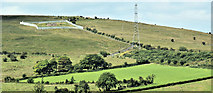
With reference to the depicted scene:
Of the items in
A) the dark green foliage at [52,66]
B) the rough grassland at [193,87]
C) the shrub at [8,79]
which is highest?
the rough grassland at [193,87]

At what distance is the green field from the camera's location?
9700cm

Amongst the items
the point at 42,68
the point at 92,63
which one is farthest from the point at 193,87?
the point at 42,68

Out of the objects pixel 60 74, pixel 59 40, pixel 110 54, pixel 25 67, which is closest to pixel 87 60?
pixel 60 74

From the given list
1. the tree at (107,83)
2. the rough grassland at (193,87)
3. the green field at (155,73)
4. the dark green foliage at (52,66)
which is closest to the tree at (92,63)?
the dark green foliage at (52,66)

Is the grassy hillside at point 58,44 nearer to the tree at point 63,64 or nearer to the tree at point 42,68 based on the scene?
the tree at point 63,64

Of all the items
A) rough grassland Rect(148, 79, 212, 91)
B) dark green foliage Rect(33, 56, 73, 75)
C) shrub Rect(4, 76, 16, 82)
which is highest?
rough grassland Rect(148, 79, 212, 91)

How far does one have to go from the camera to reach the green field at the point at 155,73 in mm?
97000

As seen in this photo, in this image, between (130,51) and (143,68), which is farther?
(130,51)

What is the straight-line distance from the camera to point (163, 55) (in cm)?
14962

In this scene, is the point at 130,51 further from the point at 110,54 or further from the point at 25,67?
the point at 25,67

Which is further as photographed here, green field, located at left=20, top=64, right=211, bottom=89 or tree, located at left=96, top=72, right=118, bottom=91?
green field, located at left=20, top=64, right=211, bottom=89

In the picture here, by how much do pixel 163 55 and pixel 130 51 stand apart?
19.8 m

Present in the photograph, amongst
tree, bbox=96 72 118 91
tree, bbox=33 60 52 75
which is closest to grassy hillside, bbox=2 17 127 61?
tree, bbox=33 60 52 75

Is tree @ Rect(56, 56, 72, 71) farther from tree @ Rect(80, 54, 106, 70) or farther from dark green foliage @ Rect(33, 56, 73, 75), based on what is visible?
tree @ Rect(80, 54, 106, 70)
